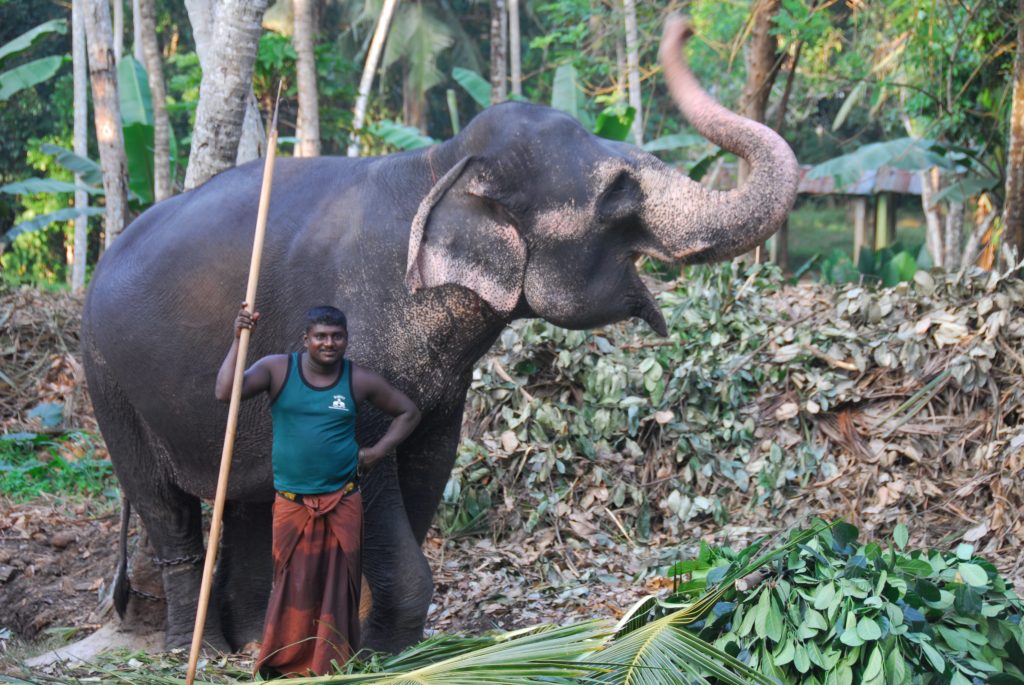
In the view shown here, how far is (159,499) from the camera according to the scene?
5.13 m

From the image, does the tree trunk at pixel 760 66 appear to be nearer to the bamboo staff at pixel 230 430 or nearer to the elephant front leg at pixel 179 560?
the elephant front leg at pixel 179 560

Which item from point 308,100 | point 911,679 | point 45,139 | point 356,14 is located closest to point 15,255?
point 45,139

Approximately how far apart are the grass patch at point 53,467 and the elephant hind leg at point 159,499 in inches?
103

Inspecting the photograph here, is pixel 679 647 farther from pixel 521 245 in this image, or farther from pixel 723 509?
pixel 723 509

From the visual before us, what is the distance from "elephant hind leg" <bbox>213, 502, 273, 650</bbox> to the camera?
5.34 metres

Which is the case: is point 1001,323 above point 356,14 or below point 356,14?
below

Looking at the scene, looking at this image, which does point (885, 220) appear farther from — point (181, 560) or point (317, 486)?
point (317, 486)

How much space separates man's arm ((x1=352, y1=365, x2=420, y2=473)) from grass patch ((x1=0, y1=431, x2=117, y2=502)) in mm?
4132

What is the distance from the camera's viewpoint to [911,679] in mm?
3562

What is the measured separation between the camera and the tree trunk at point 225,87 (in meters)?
5.91

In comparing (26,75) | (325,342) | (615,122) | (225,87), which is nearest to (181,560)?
(325,342)

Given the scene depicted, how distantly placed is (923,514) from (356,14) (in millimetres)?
26125

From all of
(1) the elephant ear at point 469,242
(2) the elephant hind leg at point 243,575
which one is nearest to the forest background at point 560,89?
(1) the elephant ear at point 469,242

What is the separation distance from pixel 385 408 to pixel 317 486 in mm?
346
